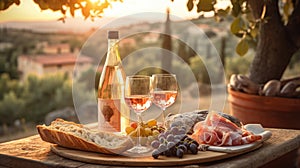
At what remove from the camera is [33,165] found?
4.76ft

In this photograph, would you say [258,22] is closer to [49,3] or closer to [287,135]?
[287,135]

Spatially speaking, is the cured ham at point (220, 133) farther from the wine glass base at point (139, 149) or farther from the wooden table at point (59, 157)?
the wine glass base at point (139, 149)

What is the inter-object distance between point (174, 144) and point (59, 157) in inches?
13.6

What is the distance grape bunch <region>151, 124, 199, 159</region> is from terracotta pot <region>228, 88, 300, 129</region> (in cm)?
109

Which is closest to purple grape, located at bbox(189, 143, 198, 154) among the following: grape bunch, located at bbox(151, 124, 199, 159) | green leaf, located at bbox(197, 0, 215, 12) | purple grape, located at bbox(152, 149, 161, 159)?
grape bunch, located at bbox(151, 124, 199, 159)

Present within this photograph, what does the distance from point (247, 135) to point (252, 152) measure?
0.08 metres

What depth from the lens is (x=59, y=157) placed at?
1494 millimetres

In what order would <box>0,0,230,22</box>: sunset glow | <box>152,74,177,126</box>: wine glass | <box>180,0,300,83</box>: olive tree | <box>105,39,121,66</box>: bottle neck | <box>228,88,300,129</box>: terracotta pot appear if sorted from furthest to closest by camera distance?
<box>180,0,300,83</box>: olive tree < <box>228,88,300,129</box>: terracotta pot < <box>0,0,230,22</box>: sunset glow < <box>105,39,121,66</box>: bottle neck < <box>152,74,177,126</box>: wine glass

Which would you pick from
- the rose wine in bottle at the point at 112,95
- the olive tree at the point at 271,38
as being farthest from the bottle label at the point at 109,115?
the olive tree at the point at 271,38

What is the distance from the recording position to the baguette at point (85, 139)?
4.81 ft

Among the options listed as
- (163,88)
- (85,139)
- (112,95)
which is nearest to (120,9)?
(112,95)

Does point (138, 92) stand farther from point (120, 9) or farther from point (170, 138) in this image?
point (120, 9)

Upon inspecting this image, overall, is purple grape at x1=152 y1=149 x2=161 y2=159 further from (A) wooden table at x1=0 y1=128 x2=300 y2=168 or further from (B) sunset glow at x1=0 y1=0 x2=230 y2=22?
(B) sunset glow at x1=0 y1=0 x2=230 y2=22

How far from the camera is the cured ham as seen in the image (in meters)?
1.55
